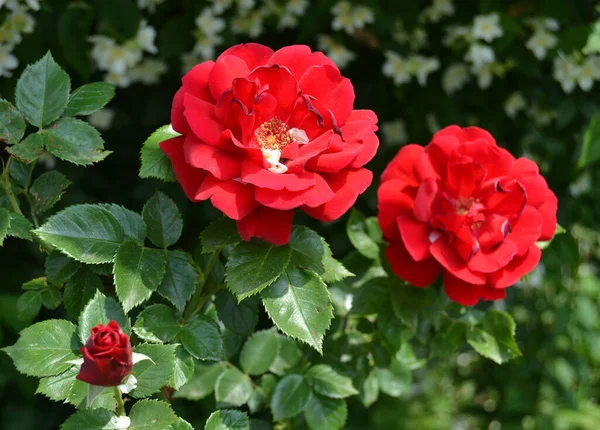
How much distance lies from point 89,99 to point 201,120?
0.25m

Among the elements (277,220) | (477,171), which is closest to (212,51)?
(477,171)

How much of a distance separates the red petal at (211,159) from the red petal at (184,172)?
20 mm

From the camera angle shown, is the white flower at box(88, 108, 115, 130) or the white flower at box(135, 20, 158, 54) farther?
the white flower at box(88, 108, 115, 130)

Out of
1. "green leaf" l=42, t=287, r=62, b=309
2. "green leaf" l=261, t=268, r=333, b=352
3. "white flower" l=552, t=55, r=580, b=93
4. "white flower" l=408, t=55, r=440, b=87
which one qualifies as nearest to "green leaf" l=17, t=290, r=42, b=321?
"green leaf" l=42, t=287, r=62, b=309

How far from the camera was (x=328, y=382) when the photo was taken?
1.11m

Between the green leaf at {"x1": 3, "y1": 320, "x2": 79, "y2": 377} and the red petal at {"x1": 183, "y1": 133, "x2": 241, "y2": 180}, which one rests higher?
the red petal at {"x1": 183, "y1": 133, "x2": 241, "y2": 180}

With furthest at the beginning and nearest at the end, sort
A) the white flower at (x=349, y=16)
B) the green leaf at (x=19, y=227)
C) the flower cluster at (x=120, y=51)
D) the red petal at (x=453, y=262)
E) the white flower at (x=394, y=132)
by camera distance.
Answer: the white flower at (x=394, y=132) < the white flower at (x=349, y=16) < the flower cluster at (x=120, y=51) < the red petal at (x=453, y=262) < the green leaf at (x=19, y=227)

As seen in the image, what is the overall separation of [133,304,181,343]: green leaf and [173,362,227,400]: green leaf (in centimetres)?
27

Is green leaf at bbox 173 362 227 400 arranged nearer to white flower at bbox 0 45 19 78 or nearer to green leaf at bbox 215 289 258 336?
green leaf at bbox 215 289 258 336

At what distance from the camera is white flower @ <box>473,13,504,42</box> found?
175 cm

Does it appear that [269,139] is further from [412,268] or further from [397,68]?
[397,68]

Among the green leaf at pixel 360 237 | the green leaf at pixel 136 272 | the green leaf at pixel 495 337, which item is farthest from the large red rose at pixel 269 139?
the green leaf at pixel 495 337

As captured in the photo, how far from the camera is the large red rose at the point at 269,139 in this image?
2.59 feet

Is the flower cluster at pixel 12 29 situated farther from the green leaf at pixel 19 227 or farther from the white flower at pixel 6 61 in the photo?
the green leaf at pixel 19 227
